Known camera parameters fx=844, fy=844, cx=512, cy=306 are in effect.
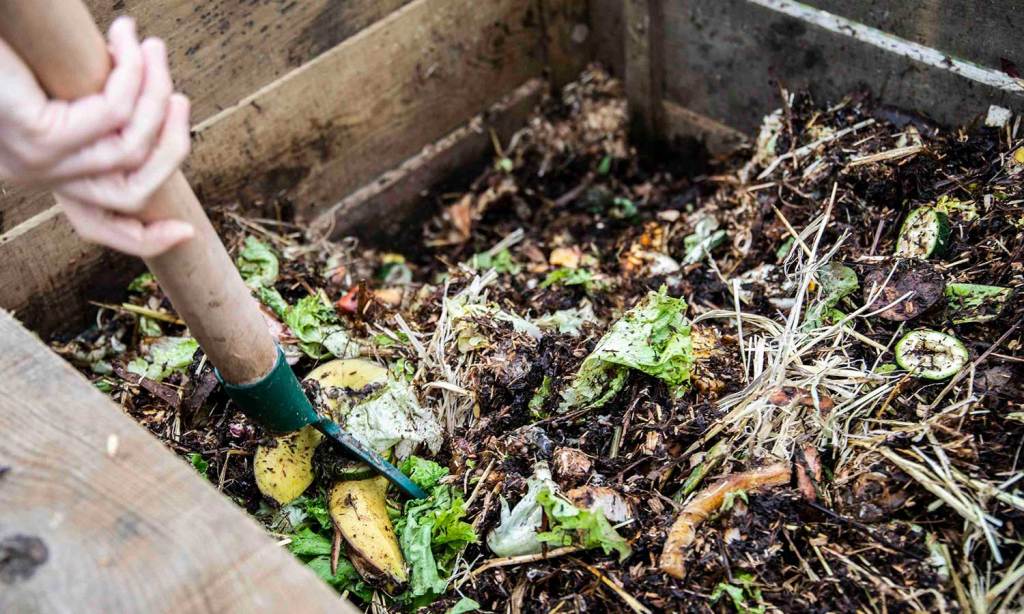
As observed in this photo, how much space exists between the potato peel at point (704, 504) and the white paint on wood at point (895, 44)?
1599mm

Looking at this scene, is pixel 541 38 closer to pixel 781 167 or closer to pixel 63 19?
pixel 781 167

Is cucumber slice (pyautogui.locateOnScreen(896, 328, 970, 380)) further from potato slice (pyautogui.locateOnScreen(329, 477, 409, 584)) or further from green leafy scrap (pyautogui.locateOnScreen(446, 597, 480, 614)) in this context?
potato slice (pyautogui.locateOnScreen(329, 477, 409, 584))

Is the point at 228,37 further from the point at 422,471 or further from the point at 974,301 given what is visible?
the point at 974,301

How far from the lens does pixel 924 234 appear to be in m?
2.74

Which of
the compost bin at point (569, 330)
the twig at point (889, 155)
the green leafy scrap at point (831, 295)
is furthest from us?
the twig at point (889, 155)

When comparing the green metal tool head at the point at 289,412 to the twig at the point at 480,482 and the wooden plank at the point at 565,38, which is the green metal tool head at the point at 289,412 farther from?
the wooden plank at the point at 565,38

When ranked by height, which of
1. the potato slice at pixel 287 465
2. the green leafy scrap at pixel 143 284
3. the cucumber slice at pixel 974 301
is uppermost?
the green leafy scrap at pixel 143 284

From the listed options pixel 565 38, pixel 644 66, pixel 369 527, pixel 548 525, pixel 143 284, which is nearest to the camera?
pixel 548 525

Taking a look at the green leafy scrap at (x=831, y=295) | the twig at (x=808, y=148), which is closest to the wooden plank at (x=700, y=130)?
the twig at (x=808, y=148)

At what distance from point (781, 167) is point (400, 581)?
2.09 meters

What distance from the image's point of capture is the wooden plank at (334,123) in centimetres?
310

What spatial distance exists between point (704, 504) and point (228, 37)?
2.38m

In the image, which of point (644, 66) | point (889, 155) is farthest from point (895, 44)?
point (644, 66)

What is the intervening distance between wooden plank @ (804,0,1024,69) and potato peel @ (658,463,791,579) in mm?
1648
